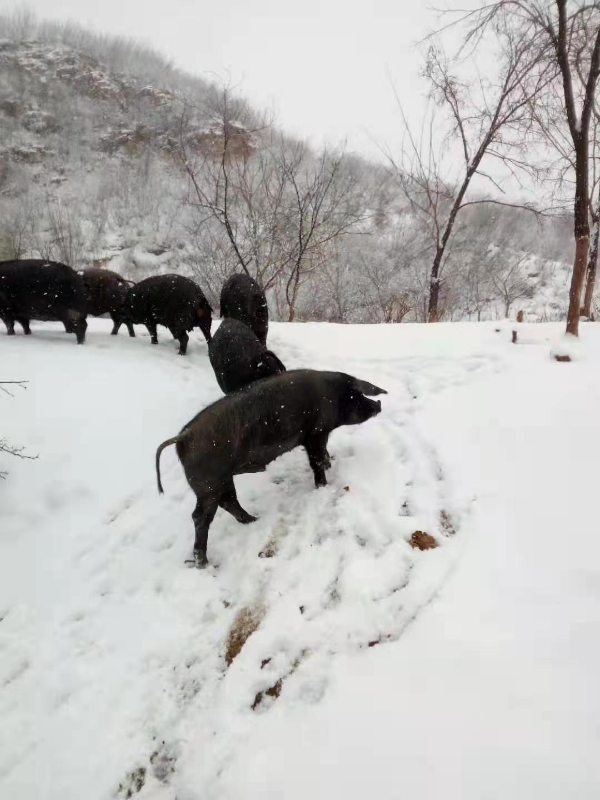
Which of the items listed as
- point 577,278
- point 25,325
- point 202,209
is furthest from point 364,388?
point 202,209

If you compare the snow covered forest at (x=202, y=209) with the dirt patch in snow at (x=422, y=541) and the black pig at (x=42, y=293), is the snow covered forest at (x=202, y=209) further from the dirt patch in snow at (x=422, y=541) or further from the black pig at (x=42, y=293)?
the dirt patch in snow at (x=422, y=541)

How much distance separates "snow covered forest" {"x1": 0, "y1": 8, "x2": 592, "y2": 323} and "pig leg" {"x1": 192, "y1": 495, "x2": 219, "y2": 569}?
8100mm

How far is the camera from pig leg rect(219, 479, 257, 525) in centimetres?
296

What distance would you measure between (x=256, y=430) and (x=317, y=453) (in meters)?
0.69

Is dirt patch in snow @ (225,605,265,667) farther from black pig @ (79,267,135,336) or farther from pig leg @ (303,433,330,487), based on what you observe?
black pig @ (79,267,135,336)

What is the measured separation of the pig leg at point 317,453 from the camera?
3.23 meters

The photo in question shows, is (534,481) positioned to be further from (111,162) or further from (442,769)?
(111,162)

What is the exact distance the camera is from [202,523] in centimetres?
278

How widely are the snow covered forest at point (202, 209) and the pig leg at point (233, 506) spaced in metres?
7.88

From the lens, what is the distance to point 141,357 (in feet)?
18.3

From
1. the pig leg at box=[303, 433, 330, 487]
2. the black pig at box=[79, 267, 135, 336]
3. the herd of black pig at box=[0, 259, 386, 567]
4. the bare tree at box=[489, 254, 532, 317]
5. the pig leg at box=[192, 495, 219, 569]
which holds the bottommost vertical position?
the pig leg at box=[192, 495, 219, 569]

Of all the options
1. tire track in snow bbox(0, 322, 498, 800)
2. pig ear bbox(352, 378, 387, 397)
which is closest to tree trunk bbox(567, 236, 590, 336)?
tire track in snow bbox(0, 322, 498, 800)

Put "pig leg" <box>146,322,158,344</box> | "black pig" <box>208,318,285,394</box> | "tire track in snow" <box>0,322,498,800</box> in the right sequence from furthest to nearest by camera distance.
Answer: "pig leg" <box>146,322,158,344</box> < "black pig" <box>208,318,285,394</box> < "tire track in snow" <box>0,322,498,800</box>

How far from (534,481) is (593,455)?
502 mm
